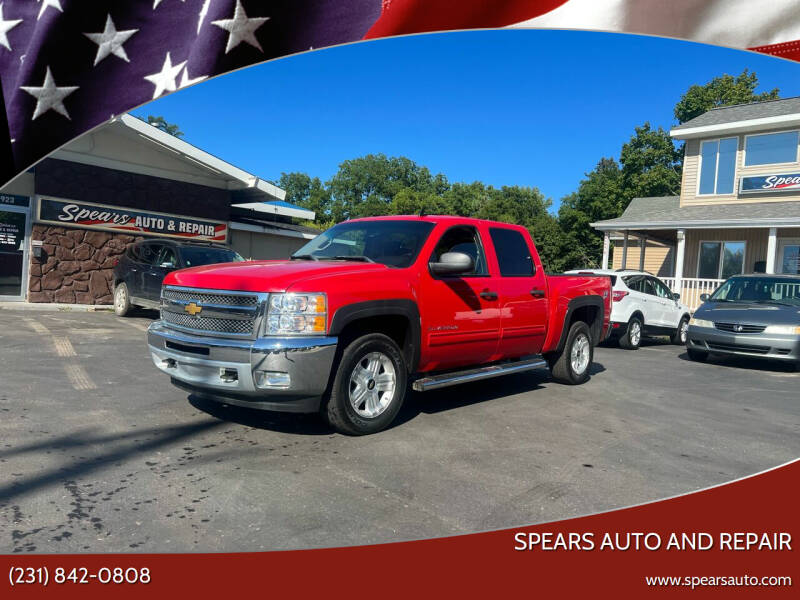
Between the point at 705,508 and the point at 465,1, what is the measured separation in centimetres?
212

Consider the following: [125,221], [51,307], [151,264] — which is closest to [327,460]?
[151,264]

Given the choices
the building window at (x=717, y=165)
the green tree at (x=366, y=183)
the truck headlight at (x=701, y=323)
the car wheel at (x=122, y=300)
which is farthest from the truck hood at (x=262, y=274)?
the green tree at (x=366, y=183)

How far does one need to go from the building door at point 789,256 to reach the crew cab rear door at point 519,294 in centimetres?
1603

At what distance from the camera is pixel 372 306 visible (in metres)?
4.90

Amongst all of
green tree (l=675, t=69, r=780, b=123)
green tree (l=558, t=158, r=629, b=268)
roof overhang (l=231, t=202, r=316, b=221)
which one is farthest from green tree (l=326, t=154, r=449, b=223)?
roof overhang (l=231, t=202, r=316, b=221)

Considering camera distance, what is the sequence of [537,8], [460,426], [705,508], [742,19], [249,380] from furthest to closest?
[460,426]
[249,380]
[705,508]
[537,8]
[742,19]

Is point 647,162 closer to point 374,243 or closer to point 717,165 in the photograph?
point 717,165

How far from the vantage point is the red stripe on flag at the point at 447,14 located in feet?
6.45

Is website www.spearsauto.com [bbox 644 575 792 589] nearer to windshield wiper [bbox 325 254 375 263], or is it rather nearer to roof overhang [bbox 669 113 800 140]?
windshield wiper [bbox 325 254 375 263]

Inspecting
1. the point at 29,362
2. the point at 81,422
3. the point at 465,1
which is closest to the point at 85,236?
the point at 29,362

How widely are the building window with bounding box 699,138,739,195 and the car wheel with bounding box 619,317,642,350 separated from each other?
10.9 metres

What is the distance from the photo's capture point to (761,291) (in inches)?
448

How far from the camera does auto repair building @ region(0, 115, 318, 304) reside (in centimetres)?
1483

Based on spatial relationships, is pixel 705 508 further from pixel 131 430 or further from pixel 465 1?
pixel 131 430
